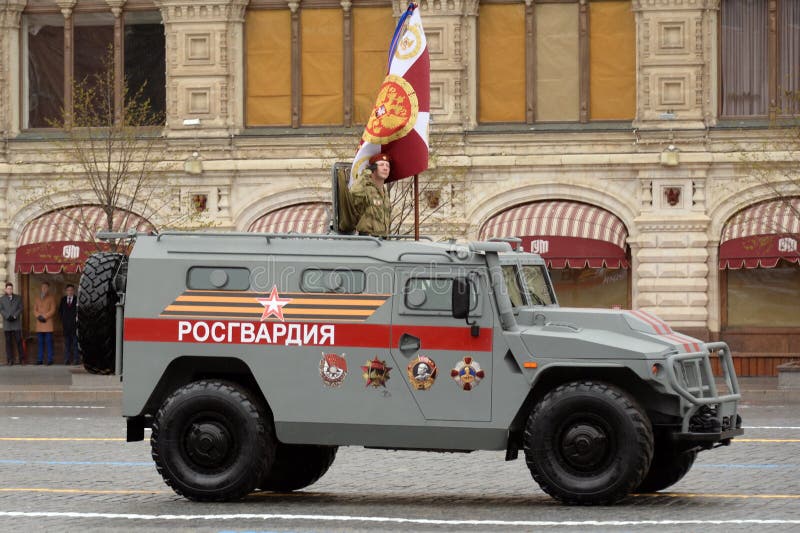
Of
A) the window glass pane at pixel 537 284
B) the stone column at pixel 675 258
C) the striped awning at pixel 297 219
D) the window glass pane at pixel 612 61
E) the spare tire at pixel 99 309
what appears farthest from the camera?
the striped awning at pixel 297 219

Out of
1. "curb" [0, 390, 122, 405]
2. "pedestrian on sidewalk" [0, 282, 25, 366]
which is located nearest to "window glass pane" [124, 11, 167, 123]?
"pedestrian on sidewalk" [0, 282, 25, 366]

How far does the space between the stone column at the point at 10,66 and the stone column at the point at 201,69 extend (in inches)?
133

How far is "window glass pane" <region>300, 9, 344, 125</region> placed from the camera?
3566 centimetres

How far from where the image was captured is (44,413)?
79.9ft

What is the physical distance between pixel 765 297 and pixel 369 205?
22105 mm

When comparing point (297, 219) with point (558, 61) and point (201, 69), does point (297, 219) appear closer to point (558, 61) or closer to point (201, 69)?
point (201, 69)

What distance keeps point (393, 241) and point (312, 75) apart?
22950 millimetres

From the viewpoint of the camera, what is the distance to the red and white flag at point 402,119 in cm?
1509

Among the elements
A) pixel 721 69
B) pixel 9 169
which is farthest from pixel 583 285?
pixel 9 169

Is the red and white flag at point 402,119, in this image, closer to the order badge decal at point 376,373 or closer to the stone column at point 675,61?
the order badge decal at point 376,373

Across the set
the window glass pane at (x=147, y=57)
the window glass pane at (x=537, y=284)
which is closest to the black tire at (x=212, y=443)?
the window glass pane at (x=537, y=284)

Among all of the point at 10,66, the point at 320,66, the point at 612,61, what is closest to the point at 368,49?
the point at 320,66

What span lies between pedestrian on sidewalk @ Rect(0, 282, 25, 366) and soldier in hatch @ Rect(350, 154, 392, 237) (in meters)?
22.5

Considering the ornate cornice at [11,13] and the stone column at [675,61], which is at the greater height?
the ornate cornice at [11,13]
